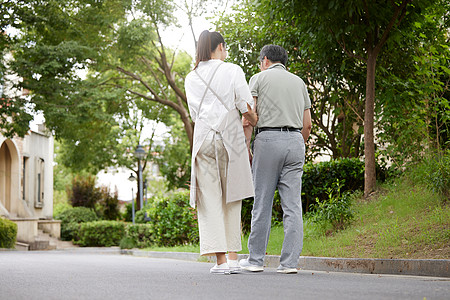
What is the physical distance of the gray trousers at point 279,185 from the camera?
20.0 ft

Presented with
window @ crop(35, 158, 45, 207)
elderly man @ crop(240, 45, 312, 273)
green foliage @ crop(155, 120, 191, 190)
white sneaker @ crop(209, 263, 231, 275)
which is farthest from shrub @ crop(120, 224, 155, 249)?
green foliage @ crop(155, 120, 191, 190)

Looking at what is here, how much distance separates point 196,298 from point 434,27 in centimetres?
968

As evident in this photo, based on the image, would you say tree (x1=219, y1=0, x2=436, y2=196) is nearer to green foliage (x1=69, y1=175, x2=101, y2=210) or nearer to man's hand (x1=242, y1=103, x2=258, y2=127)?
man's hand (x1=242, y1=103, x2=258, y2=127)

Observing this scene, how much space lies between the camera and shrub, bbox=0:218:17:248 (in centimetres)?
2189

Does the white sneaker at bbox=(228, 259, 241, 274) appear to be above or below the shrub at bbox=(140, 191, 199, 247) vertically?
below

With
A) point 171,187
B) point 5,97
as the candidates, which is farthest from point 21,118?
point 171,187

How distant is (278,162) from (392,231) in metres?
2.84

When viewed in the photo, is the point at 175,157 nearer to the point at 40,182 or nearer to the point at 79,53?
the point at 40,182

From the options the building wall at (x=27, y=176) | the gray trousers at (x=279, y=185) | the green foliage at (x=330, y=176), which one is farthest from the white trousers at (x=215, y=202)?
the building wall at (x=27, y=176)

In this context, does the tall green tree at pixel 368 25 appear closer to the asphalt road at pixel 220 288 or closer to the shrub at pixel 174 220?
the shrub at pixel 174 220

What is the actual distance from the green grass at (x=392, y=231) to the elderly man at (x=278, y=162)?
5.78 feet

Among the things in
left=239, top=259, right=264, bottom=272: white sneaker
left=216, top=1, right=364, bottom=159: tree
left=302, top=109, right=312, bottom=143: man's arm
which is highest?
left=216, top=1, right=364, bottom=159: tree

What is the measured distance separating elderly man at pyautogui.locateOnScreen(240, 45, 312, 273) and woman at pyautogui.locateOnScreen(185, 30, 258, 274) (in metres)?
0.22

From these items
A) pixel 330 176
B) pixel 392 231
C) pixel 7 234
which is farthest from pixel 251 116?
pixel 7 234
